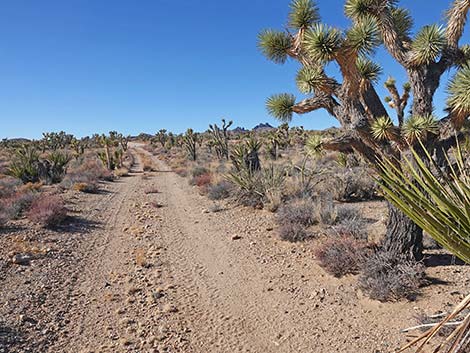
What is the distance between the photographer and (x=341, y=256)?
5156mm

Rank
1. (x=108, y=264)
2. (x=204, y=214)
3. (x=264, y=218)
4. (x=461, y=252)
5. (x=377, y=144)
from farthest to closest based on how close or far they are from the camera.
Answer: (x=204, y=214)
(x=264, y=218)
(x=108, y=264)
(x=377, y=144)
(x=461, y=252)

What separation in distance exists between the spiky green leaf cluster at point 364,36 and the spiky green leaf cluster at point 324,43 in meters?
0.16

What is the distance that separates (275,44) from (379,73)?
5.72 feet

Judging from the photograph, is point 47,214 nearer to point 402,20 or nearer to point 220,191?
point 220,191

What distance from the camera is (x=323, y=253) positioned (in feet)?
18.0

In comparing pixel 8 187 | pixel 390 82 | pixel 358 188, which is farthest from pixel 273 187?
pixel 8 187

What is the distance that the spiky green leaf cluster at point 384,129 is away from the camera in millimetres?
4441

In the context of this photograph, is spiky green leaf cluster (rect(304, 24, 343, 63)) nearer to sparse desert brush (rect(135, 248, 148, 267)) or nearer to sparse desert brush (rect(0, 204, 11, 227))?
sparse desert brush (rect(135, 248, 148, 267))

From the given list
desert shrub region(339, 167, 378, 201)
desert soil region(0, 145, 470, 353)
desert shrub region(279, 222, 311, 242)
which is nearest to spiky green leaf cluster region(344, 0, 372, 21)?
desert soil region(0, 145, 470, 353)

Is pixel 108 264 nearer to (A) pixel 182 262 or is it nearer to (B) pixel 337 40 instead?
(A) pixel 182 262

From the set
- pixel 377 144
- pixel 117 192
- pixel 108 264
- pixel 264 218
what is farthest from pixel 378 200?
pixel 117 192

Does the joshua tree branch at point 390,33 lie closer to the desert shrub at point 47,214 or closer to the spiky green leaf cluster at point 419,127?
the spiky green leaf cluster at point 419,127

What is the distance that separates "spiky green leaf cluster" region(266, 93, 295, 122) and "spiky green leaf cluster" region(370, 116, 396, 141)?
1.52m

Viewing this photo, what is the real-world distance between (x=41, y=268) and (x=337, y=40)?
569 cm
